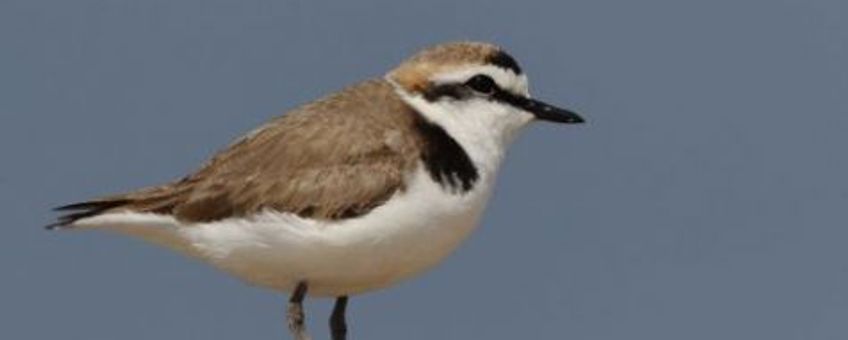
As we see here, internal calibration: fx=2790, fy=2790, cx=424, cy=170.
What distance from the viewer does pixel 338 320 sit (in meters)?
19.0

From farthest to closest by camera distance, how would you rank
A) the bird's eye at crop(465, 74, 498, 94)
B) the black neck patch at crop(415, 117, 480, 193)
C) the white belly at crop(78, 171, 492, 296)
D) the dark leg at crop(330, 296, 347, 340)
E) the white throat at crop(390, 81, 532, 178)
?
the dark leg at crop(330, 296, 347, 340) < the bird's eye at crop(465, 74, 498, 94) < the white throat at crop(390, 81, 532, 178) < the black neck patch at crop(415, 117, 480, 193) < the white belly at crop(78, 171, 492, 296)

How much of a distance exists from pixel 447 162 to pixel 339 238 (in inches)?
33.9

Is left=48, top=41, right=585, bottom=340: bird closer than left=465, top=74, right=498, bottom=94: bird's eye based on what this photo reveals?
Yes

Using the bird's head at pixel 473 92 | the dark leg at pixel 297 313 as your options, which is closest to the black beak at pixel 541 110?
the bird's head at pixel 473 92

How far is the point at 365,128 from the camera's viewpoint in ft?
59.2

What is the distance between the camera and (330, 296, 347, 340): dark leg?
18969 millimetres

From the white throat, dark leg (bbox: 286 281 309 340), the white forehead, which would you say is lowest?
dark leg (bbox: 286 281 309 340)

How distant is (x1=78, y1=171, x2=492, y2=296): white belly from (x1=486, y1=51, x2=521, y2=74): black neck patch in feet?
2.69

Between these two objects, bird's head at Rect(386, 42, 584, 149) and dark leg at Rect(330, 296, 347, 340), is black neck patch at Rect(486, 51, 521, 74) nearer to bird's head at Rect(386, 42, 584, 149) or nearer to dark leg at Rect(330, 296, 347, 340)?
bird's head at Rect(386, 42, 584, 149)

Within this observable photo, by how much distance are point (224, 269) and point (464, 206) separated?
1.63m

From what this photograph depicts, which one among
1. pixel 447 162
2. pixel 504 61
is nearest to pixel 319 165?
pixel 447 162

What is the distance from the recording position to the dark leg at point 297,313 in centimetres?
1812

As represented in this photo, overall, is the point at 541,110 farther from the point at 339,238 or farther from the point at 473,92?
the point at 339,238

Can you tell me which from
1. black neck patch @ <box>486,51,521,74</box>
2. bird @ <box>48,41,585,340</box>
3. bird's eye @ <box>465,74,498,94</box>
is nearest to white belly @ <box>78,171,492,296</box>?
bird @ <box>48,41,585,340</box>
